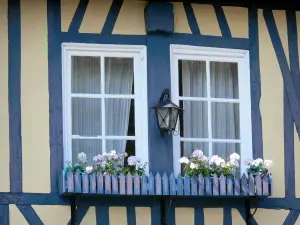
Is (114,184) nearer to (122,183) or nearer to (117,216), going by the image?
(122,183)

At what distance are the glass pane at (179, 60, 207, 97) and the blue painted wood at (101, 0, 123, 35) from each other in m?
0.82

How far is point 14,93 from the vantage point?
33.4 ft

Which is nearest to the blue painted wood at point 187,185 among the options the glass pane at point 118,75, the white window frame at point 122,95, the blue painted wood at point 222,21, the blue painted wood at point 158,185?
the blue painted wood at point 158,185

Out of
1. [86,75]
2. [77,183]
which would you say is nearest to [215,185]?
[77,183]

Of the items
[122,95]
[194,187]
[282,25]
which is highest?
[282,25]

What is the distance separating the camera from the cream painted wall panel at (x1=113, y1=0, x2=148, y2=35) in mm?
10555

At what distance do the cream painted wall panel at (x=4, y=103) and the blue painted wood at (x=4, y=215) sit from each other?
16 cm

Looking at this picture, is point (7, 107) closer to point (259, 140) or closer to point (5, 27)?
point (5, 27)

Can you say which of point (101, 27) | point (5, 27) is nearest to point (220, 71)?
point (101, 27)

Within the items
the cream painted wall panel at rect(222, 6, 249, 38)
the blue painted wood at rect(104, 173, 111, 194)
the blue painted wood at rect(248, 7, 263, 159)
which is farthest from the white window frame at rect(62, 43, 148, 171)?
the blue painted wood at rect(248, 7, 263, 159)

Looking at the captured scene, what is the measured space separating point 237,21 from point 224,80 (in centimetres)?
63

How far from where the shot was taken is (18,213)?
32.6 ft

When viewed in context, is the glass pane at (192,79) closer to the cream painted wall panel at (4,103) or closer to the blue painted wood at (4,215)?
the cream painted wall panel at (4,103)

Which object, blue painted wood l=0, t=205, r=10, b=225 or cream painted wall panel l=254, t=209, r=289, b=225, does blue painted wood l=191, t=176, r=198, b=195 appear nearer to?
cream painted wall panel l=254, t=209, r=289, b=225
